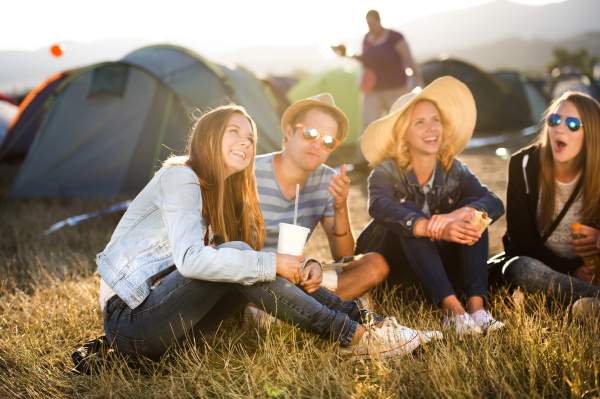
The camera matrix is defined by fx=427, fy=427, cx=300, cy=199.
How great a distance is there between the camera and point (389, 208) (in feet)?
7.67

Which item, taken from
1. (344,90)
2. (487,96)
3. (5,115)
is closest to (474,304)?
(344,90)

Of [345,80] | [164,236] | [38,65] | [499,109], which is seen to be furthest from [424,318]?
[38,65]

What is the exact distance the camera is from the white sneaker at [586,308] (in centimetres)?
189

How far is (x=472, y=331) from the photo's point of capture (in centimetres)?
186

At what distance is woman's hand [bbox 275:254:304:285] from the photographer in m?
1.72

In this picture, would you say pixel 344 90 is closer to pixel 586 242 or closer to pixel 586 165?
pixel 586 165

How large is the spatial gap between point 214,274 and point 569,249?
6.71 feet

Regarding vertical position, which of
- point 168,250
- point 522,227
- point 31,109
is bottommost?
point 522,227

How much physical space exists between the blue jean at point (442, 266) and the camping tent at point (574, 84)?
9647mm

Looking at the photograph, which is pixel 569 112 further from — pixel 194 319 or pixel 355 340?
pixel 194 319

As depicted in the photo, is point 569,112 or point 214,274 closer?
point 214,274

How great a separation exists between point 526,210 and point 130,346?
2.24 metres

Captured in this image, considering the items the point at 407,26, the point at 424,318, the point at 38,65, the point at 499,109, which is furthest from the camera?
the point at 407,26

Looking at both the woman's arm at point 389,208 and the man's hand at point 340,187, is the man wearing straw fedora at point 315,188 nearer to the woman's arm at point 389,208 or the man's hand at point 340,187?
the man's hand at point 340,187
